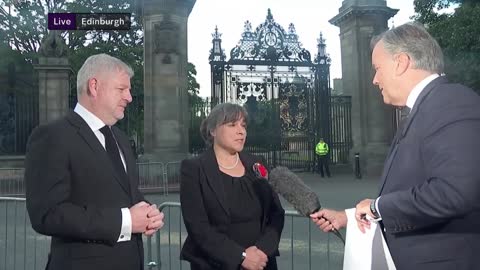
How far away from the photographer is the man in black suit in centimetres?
244

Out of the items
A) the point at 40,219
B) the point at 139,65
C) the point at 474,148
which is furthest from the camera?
the point at 139,65

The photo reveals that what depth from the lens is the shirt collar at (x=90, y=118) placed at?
2.73m

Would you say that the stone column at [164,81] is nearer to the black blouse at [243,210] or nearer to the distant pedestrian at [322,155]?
the distant pedestrian at [322,155]

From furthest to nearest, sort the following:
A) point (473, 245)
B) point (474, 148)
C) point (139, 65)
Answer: point (139, 65), point (473, 245), point (474, 148)

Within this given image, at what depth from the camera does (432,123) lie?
2100mm

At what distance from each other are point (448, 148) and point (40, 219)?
1.87 meters

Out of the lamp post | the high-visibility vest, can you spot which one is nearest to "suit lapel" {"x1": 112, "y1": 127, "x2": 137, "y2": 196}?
the high-visibility vest

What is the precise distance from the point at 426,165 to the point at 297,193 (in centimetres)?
91

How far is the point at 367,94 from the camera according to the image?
19.0m

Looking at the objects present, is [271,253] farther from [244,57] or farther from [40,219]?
[244,57]

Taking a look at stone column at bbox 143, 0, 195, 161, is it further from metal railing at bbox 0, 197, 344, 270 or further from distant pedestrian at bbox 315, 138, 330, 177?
metal railing at bbox 0, 197, 344, 270

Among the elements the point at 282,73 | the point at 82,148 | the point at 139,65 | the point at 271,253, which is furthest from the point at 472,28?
the point at 139,65

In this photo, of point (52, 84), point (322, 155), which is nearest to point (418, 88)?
point (52, 84)

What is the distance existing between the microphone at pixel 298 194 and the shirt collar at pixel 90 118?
1.09 meters
